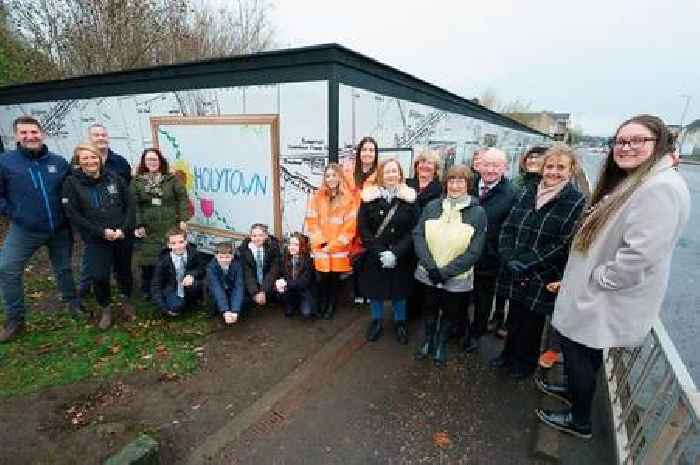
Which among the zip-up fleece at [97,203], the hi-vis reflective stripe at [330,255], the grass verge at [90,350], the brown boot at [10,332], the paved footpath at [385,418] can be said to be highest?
the zip-up fleece at [97,203]

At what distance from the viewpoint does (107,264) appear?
387cm

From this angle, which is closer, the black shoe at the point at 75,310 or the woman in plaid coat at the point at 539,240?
the woman in plaid coat at the point at 539,240

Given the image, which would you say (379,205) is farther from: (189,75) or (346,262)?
(189,75)

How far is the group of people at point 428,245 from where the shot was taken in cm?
204

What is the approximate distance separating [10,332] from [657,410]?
5349mm

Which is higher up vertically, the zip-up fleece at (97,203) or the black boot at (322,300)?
the zip-up fleece at (97,203)

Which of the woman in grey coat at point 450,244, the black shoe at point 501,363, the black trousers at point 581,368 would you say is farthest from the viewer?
the black shoe at point 501,363

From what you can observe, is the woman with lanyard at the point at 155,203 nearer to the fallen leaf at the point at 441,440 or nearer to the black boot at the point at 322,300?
the black boot at the point at 322,300

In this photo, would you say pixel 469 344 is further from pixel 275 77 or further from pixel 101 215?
pixel 101 215

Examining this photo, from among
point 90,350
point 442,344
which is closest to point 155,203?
point 90,350

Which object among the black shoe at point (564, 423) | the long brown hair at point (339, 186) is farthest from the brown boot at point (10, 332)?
the black shoe at point (564, 423)

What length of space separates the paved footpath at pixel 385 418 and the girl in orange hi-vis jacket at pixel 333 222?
36.9 inches

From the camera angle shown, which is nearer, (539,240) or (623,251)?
(623,251)

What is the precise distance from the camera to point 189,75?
16.2ft
